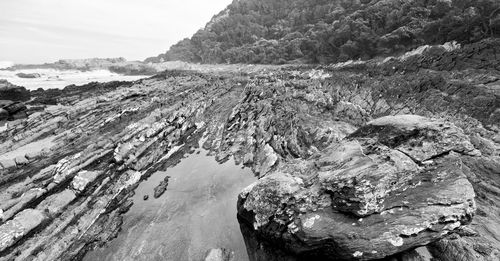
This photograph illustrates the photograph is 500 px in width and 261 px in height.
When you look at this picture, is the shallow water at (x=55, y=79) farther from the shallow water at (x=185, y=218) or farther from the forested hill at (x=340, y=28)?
the shallow water at (x=185, y=218)

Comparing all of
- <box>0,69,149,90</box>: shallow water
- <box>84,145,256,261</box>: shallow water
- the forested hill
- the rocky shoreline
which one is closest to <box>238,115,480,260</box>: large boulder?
the rocky shoreline

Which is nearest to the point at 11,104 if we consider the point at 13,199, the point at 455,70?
the point at 13,199

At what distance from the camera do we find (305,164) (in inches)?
575

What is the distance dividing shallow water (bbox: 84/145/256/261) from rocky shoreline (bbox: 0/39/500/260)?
97cm

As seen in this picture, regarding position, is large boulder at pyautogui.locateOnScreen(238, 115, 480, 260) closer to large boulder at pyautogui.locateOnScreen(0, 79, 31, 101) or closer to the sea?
large boulder at pyautogui.locateOnScreen(0, 79, 31, 101)

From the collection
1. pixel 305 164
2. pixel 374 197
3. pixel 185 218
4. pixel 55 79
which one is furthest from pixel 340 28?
pixel 55 79

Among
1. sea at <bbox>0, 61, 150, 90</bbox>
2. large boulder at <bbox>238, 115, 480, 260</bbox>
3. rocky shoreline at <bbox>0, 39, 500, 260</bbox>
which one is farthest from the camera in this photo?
sea at <bbox>0, 61, 150, 90</bbox>

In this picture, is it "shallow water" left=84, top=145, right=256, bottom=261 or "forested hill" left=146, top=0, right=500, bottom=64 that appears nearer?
"shallow water" left=84, top=145, right=256, bottom=261

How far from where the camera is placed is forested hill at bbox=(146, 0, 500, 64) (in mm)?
44188

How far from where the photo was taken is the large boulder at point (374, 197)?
1014 cm

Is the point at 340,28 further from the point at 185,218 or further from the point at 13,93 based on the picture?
the point at 13,93

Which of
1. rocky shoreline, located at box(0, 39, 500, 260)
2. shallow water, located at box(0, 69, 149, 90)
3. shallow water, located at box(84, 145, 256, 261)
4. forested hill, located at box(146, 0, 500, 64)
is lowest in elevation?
shallow water, located at box(84, 145, 256, 261)

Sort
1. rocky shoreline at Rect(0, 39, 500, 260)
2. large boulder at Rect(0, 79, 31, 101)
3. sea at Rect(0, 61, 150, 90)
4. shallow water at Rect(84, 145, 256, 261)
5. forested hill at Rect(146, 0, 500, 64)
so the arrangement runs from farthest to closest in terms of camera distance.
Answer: sea at Rect(0, 61, 150, 90), large boulder at Rect(0, 79, 31, 101), forested hill at Rect(146, 0, 500, 64), shallow water at Rect(84, 145, 256, 261), rocky shoreline at Rect(0, 39, 500, 260)

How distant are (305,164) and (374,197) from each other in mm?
4466
